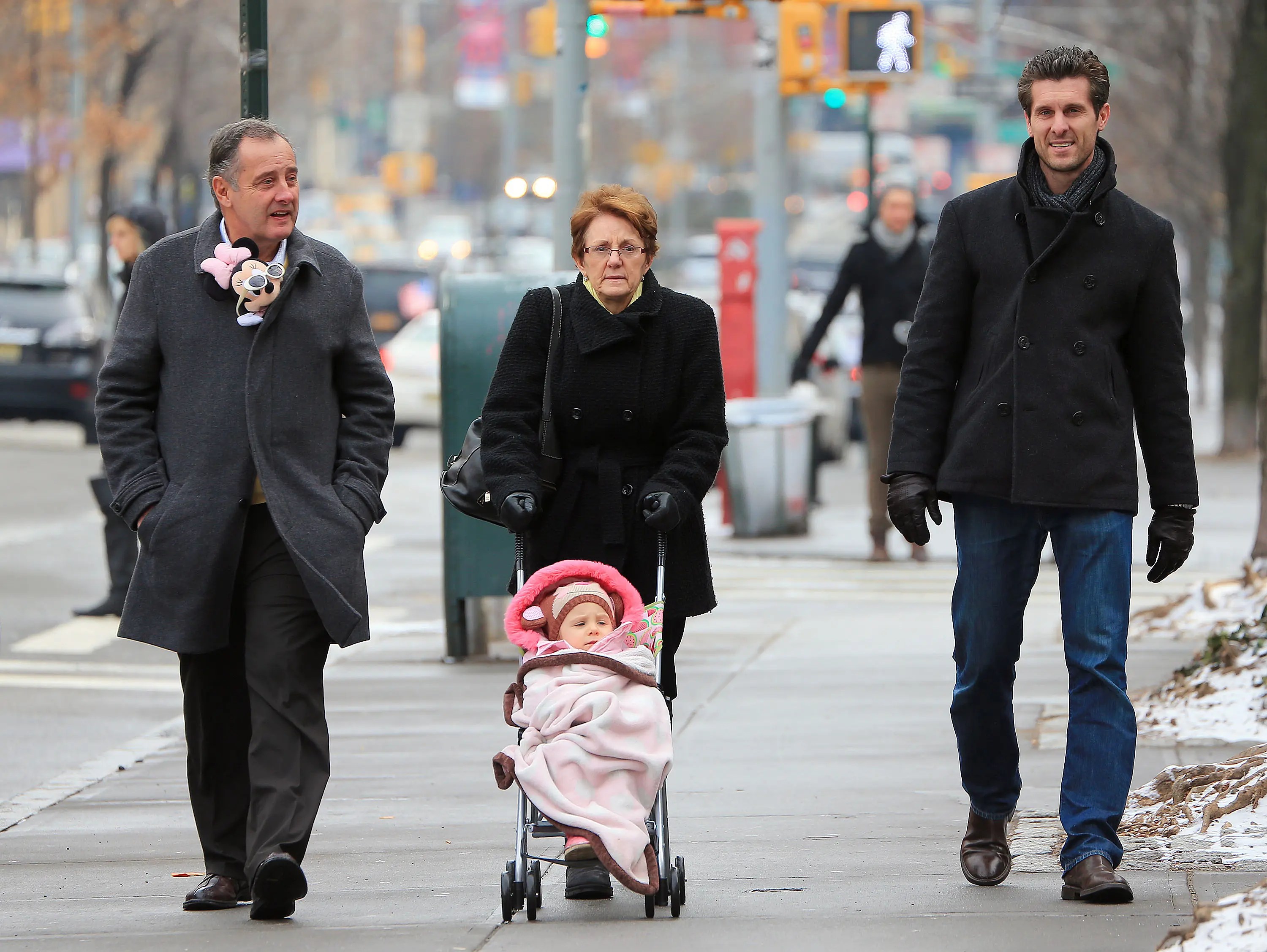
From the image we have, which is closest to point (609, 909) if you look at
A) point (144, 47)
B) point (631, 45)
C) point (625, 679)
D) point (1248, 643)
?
point (625, 679)

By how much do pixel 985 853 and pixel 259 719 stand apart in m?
1.82

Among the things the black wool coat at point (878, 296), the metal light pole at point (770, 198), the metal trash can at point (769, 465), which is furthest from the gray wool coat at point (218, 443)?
the metal light pole at point (770, 198)

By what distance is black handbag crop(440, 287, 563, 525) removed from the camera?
5.91 meters

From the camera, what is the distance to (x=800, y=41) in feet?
59.0

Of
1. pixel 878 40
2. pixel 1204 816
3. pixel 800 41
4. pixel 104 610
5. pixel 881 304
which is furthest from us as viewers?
pixel 878 40

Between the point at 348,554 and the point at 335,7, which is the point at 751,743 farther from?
the point at 335,7

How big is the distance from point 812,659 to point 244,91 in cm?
353

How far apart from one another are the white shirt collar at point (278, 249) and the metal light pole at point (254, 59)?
3.61 m

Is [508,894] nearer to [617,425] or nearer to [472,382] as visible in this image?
[617,425]

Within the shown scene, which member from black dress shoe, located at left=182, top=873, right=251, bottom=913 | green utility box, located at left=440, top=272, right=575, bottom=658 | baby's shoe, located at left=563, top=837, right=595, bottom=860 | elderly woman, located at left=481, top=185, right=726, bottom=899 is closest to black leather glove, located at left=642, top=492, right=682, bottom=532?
elderly woman, located at left=481, top=185, right=726, bottom=899

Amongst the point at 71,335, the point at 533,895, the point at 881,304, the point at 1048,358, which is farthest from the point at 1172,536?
the point at 71,335

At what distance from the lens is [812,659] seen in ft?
34.6

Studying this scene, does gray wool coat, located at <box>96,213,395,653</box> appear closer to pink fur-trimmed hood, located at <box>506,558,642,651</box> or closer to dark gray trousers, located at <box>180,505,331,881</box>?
dark gray trousers, located at <box>180,505,331,881</box>

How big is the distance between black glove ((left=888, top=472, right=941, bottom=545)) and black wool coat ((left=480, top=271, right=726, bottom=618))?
1.48ft
